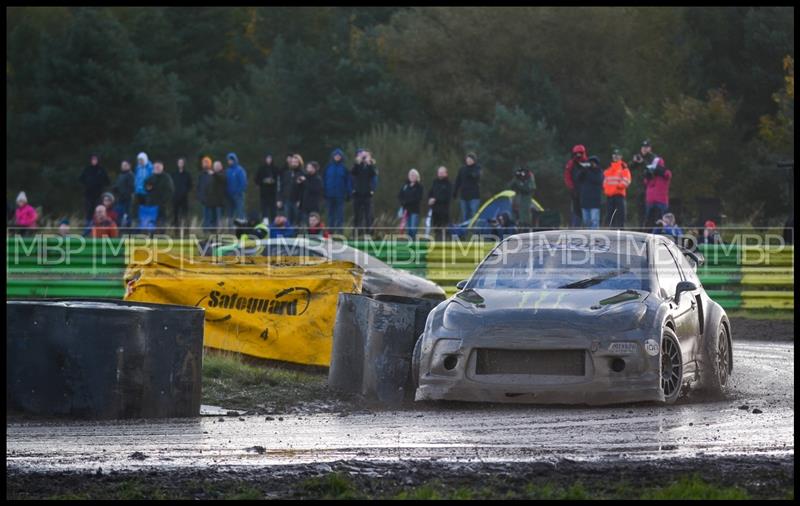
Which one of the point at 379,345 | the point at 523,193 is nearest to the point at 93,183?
the point at 523,193

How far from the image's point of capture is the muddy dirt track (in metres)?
8.07

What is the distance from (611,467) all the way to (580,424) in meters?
1.97

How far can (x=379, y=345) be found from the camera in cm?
1146

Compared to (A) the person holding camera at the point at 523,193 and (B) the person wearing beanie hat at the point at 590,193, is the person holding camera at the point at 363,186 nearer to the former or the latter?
Answer: (A) the person holding camera at the point at 523,193

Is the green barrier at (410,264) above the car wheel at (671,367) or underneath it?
above

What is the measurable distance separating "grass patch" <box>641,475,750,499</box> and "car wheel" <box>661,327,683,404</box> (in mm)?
3609

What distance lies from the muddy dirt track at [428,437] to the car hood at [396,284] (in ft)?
22.4

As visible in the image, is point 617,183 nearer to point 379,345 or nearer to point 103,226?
point 103,226

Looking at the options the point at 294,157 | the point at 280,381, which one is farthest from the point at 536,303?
the point at 294,157

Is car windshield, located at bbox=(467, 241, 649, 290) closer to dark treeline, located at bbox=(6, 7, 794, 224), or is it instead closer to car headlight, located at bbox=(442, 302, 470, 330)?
car headlight, located at bbox=(442, 302, 470, 330)

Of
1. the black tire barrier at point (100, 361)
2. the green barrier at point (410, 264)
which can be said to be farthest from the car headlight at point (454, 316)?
the green barrier at point (410, 264)

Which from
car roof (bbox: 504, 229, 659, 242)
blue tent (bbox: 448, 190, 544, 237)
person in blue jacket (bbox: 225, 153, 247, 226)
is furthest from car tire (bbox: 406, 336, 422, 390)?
person in blue jacket (bbox: 225, 153, 247, 226)

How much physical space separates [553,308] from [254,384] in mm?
3208

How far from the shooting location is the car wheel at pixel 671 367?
1052cm
